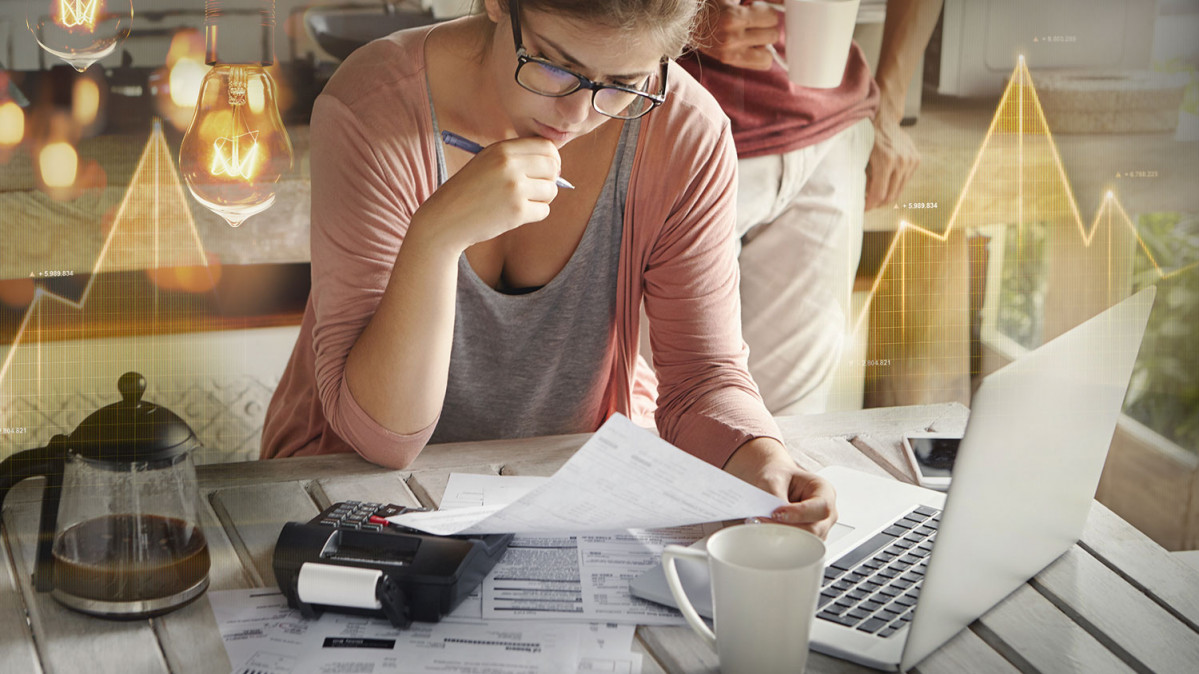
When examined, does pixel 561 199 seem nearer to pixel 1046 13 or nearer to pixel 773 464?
pixel 773 464

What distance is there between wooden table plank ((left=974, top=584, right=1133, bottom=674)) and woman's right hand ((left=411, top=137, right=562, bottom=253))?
18.9 inches

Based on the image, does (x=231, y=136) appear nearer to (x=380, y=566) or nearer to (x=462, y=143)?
(x=462, y=143)

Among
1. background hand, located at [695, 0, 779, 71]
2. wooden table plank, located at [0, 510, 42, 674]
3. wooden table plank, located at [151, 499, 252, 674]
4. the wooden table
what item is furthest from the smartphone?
background hand, located at [695, 0, 779, 71]

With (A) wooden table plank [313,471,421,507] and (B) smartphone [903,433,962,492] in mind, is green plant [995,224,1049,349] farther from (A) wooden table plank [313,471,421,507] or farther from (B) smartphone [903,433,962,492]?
(A) wooden table plank [313,471,421,507]

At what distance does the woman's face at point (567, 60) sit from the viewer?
2.63 feet

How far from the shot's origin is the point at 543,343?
1.09 meters

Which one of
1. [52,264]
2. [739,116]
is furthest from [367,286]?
[739,116]

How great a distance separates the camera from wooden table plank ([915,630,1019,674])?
1.93 feet

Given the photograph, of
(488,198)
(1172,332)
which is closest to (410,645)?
(488,198)

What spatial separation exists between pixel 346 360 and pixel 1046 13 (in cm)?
131

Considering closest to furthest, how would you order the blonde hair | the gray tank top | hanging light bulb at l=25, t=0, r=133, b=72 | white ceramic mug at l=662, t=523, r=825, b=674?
white ceramic mug at l=662, t=523, r=825, b=674 → the blonde hair → the gray tank top → hanging light bulb at l=25, t=0, r=133, b=72

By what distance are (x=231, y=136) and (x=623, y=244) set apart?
68 cm

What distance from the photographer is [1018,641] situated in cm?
62
